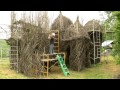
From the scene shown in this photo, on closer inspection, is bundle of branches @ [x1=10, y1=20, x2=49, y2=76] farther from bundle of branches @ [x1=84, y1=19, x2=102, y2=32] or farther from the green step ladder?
bundle of branches @ [x1=84, y1=19, x2=102, y2=32]

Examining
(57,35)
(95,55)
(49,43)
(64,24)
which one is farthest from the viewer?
(95,55)

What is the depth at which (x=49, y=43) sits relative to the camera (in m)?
12.7

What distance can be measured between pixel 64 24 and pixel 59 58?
306cm

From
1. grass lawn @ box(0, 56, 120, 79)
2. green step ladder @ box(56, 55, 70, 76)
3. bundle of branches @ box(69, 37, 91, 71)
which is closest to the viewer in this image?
grass lawn @ box(0, 56, 120, 79)

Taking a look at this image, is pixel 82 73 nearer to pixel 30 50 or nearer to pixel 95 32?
pixel 30 50

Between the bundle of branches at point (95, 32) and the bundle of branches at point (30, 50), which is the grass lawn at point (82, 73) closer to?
the bundle of branches at point (30, 50)

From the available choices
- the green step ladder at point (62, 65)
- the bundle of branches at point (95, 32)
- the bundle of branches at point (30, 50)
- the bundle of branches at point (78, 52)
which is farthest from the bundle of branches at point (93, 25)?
the bundle of branches at point (30, 50)

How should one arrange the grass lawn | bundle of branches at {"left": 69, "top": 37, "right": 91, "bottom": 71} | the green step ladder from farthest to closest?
1. bundle of branches at {"left": 69, "top": 37, "right": 91, "bottom": 71}
2. the green step ladder
3. the grass lawn

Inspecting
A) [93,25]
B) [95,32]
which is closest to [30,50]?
[93,25]

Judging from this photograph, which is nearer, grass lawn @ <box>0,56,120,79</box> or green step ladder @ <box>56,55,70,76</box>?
grass lawn @ <box>0,56,120,79</box>

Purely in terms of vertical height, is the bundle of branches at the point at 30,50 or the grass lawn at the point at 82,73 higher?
Answer: the bundle of branches at the point at 30,50

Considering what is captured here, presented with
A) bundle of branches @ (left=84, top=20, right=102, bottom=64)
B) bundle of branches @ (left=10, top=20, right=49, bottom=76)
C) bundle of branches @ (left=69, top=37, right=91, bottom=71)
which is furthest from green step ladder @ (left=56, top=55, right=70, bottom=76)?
bundle of branches @ (left=84, top=20, right=102, bottom=64)
